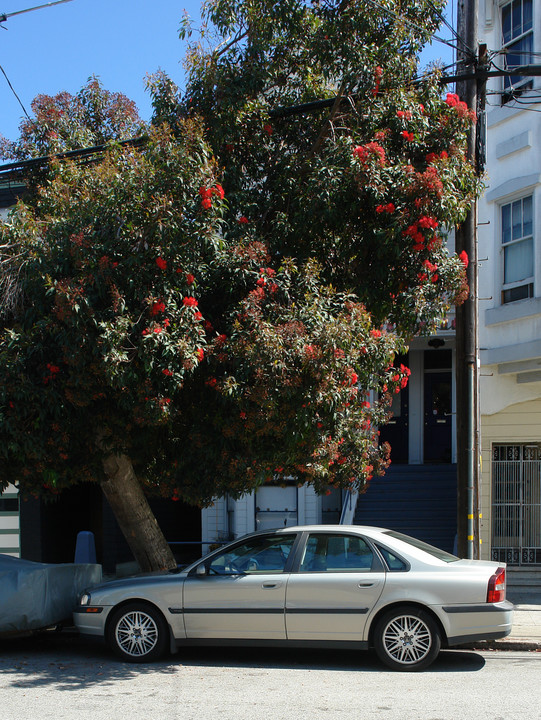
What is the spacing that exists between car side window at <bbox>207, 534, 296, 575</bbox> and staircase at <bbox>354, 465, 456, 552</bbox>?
633 cm

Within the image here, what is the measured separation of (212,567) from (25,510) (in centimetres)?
882

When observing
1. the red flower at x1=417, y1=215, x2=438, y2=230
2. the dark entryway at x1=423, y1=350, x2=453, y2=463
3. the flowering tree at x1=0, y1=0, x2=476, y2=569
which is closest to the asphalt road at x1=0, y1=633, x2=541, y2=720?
the flowering tree at x1=0, y1=0, x2=476, y2=569

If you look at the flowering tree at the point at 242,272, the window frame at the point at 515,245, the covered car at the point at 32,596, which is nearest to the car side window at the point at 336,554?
the flowering tree at the point at 242,272

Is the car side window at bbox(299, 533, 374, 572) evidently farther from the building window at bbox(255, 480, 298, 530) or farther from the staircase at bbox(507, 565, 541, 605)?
the building window at bbox(255, 480, 298, 530)

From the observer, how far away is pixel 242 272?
26.4ft

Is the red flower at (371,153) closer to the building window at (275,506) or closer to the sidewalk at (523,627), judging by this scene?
the sidewalk at (523,627)

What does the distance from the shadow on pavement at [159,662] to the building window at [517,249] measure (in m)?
6.44

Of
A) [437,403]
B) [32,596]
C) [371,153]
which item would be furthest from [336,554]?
[437,403]

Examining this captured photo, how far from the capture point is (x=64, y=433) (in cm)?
767

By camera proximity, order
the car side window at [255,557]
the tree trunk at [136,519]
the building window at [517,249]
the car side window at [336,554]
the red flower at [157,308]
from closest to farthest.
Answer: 1. the red flower at [157,308]
2. the car side window at [336,554]
3. the car side window at [255,557]
4. the tree trunk at [136,519]
5. the building window at [517,249]

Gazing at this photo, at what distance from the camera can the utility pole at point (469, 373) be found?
31.3 ft

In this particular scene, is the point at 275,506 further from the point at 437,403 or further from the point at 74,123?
→ the point at 74,123

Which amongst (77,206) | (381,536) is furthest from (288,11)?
(381,536)

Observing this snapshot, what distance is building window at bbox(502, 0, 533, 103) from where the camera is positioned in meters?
12.7
